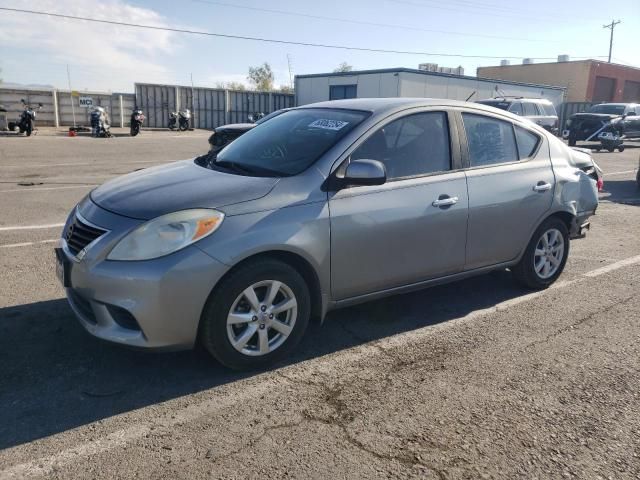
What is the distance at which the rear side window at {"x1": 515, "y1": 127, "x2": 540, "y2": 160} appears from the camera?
485 cm

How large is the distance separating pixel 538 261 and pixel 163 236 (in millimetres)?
3569

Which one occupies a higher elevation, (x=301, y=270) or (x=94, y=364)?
(x=301, y=270)

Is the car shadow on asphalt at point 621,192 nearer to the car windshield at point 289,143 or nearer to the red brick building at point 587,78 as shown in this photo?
the car windshield at point 289,143

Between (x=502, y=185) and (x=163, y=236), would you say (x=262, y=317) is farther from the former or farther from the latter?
(x=502, y=185)

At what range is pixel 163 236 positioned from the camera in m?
3.09

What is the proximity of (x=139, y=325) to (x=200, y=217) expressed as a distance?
709 mm

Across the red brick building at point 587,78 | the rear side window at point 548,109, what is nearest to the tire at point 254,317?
the rear side window at point 548,109

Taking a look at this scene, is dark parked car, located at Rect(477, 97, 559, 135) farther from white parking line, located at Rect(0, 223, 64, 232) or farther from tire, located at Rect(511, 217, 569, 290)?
white parking line, located at Rect(0, 223, 64, 232)

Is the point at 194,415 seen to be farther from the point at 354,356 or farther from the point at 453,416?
the point at 453,416

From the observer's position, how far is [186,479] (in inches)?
96.0

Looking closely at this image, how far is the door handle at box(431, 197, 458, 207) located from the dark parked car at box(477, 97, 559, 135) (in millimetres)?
16117

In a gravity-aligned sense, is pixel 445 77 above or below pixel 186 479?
above

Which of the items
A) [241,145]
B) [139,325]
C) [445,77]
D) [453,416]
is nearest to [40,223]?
[241,145]

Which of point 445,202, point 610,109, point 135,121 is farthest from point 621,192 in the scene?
point 135,121
